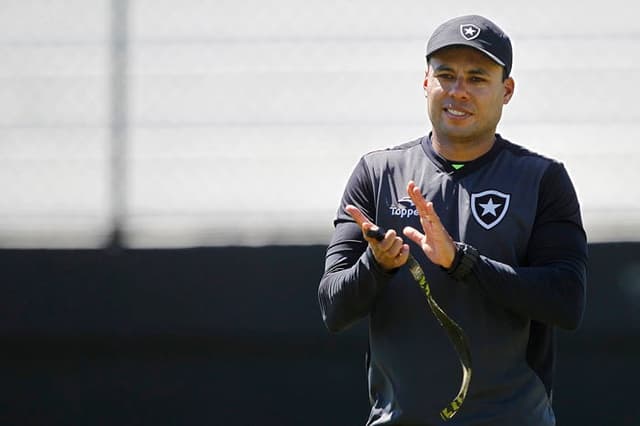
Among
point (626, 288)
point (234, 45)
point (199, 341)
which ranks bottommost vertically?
point (199, 341)

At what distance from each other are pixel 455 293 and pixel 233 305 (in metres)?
1.86

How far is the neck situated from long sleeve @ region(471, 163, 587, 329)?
0.15m

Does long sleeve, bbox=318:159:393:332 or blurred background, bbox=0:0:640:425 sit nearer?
long sleeve, bbox=318:159:393:332

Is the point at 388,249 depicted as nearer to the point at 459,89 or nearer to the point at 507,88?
the point at 459,89

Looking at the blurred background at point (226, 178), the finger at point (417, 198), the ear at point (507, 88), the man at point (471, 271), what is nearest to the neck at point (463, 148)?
the man at point (471, 271)

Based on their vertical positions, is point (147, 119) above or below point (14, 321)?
above

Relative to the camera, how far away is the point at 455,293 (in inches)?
99.3

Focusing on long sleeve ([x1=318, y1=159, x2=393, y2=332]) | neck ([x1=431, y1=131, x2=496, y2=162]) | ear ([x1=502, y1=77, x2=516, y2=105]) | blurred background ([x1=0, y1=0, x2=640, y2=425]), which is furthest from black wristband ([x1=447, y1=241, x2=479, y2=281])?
blurred background ([x1=0, y1=0, x2=640, y2=425])

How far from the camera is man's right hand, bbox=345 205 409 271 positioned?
234 centimetres

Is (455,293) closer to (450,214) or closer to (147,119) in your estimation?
(450,214)

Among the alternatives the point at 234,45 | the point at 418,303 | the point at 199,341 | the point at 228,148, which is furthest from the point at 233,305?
the point at 418,303

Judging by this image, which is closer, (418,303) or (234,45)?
(418,303)

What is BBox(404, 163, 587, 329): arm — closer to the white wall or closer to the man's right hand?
the man's right hand

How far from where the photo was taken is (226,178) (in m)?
4.35
